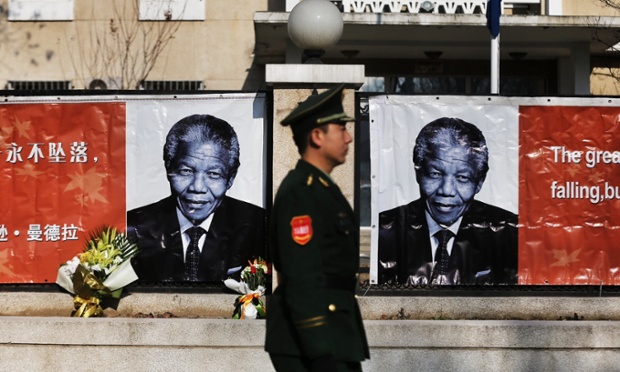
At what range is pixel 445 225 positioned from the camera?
9.48m

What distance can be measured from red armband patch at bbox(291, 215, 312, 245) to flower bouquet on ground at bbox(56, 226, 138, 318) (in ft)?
16.1

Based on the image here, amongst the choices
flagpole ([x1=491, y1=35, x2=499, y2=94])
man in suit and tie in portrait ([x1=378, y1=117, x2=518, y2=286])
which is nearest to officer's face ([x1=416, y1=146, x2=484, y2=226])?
man in suit and tie in portrait ([x1=378, y1=117, x2=518, y2=286])

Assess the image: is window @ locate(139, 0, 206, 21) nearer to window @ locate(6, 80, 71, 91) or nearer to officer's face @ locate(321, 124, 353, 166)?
window @ locate(6, 80, 71, 91)

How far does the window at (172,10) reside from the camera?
65.1 feet

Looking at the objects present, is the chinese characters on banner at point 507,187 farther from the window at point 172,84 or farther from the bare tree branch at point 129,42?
the bare tree branch at point 129,42

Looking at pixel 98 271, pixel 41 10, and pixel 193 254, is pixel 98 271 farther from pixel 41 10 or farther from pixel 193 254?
pixel 41 10

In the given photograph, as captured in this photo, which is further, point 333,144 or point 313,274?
point 333,144

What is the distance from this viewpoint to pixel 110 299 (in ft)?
30.5

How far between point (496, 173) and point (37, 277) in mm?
4353

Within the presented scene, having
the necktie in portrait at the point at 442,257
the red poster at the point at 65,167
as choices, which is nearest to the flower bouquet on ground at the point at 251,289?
the red poster at the point at 65,167

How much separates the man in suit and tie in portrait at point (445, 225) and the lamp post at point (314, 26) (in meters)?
1.38

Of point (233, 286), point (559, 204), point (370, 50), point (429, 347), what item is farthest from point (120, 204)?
point (370, 50)

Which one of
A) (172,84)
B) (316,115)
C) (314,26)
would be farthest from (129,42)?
(316,115)

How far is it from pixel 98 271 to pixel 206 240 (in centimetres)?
103
